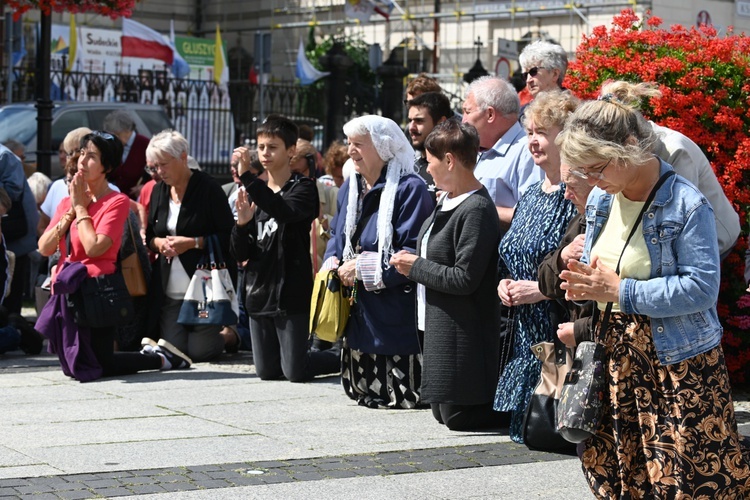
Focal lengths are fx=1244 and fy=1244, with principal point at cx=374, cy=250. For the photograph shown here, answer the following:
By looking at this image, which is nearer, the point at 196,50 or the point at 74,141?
the point at 74,141

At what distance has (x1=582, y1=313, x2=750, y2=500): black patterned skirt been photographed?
4.25 meters

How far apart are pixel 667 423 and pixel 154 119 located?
50.6 feet

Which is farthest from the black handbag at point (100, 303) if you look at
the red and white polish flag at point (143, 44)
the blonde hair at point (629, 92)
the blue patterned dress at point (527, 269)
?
the red and white polish flag at point (143, 44)

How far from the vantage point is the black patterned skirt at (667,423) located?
4254mm

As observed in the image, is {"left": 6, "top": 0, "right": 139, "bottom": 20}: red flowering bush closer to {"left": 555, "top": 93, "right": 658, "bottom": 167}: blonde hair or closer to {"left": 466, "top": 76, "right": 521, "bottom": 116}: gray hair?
{"left": 466, "top": 76, "right": 521, "bottom": 116}: gray hair

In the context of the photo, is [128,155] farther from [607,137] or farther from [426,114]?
[607,137]

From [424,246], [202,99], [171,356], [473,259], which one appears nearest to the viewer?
[473,259]

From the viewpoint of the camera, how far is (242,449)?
647cm

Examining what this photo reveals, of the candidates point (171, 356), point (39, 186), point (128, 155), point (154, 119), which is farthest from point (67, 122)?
point (171, 356)

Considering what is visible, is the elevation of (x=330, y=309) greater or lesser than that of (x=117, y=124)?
lesser

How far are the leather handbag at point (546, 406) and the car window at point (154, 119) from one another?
13.2 metres

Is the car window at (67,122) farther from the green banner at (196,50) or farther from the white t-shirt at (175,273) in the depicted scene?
the green banner at (196,50)

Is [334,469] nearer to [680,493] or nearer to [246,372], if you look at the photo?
[680,493]

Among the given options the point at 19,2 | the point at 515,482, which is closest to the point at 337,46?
the point at 19,2
